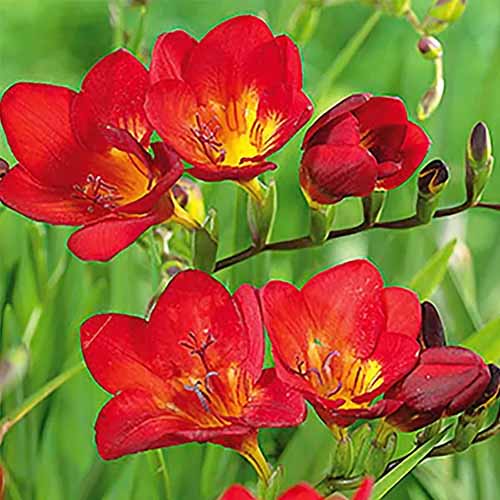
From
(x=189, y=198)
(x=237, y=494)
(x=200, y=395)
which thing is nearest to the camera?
(x=237, y=494)

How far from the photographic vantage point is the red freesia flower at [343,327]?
19.3 inches

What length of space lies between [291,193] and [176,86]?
410 millimetres

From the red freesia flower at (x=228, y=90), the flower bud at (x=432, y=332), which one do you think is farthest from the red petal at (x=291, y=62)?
the flower bud at (x=432, y=332)

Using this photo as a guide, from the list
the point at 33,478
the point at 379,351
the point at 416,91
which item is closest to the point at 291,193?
the point at 416,91

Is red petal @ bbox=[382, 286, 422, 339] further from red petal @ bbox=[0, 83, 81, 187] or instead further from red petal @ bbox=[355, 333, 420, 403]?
red petal @ bbox=[0, 83, 81, 187]

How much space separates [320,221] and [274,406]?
0.34 ft

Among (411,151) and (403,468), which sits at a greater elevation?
(411,151)

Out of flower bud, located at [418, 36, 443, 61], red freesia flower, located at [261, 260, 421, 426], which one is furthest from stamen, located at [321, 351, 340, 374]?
flower bud, located at [418, 36, 443, 61]

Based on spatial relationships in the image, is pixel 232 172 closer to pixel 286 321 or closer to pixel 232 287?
pixel 286 321

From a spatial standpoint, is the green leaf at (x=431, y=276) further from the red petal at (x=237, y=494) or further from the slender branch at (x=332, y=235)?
the red petal at (x=237, y=494)

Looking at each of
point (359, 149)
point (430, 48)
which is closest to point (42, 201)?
point (359, 149)

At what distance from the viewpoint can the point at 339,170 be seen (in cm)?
49

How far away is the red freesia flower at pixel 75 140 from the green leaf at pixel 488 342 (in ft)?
0.68

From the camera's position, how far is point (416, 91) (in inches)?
41.4
